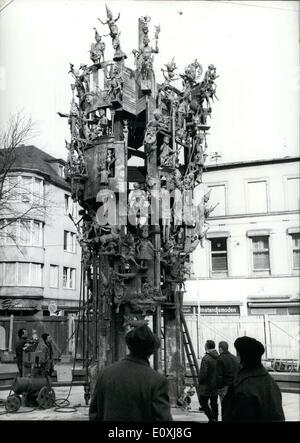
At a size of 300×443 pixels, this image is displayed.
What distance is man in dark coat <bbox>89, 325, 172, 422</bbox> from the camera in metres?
4.05

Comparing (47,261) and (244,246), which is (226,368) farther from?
(47,261)

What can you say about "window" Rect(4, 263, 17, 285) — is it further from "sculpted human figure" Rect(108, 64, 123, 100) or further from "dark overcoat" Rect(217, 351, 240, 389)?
"dark overcoat" Rect(217, 351, 240, 389)

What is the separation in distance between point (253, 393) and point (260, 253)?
679 inches

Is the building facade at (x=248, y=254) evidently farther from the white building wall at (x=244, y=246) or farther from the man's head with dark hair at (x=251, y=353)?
the man's head with dark hair at (x=251, y=353)

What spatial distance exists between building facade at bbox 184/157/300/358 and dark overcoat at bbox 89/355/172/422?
1468 centimetres

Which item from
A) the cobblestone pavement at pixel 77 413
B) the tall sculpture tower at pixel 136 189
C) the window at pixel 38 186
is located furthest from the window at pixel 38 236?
the tall sculpture tower at pixel 136 189

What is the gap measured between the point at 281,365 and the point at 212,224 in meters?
8.15

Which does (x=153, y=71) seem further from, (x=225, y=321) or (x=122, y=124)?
(x=225, y=321)

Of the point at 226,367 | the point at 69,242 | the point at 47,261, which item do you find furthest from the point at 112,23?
the point at 69,242

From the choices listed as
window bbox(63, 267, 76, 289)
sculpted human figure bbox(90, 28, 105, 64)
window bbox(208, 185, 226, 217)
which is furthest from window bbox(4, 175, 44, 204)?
window bbox(208, 185, 226, 217)

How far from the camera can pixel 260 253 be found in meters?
21.5

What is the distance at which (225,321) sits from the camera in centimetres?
1933

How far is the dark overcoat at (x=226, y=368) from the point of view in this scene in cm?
817
